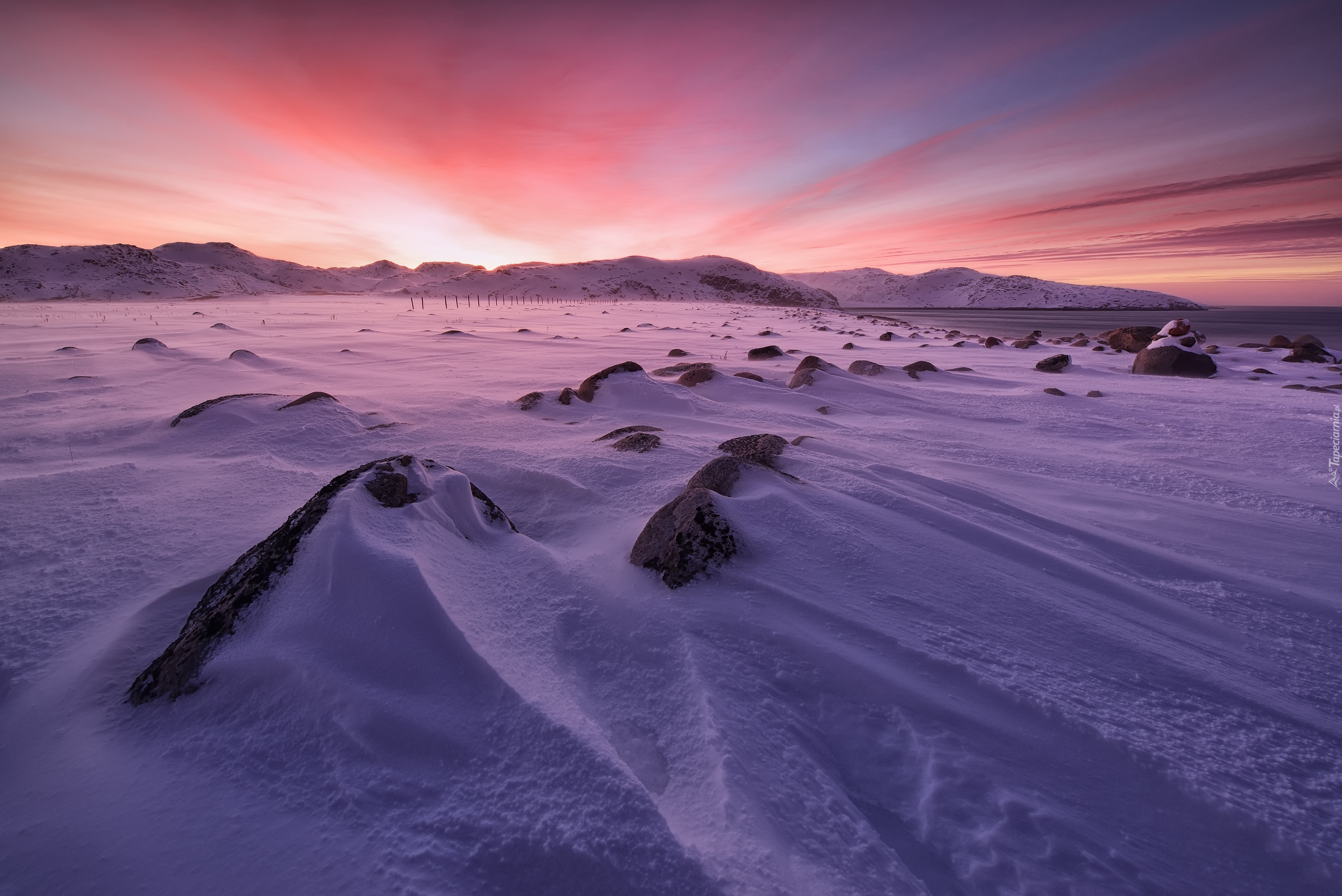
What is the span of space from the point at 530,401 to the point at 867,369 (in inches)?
172

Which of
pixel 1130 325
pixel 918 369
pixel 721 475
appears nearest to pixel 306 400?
pixel 721 475

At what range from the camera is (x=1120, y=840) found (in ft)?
3.60

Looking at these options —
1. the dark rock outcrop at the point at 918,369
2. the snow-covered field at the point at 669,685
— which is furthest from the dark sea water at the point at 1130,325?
the snow-covered field at the point at 669,685

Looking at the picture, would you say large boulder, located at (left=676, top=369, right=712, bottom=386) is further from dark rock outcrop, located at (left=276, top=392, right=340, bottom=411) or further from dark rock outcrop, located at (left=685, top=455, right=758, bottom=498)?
dark rock outcrop, located at (left=276, top=392, right=340, bottom=411)

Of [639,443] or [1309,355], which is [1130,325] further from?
[639,443]

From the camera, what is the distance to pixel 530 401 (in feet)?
15.3

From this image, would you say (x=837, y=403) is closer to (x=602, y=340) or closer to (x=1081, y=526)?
(x=1081, y=526)

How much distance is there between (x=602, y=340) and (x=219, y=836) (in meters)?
11.0

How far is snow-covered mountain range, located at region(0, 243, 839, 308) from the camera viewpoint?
149 ft

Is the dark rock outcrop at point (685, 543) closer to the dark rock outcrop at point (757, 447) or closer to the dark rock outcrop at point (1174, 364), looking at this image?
the dark rock outcrop at point (757, 447)

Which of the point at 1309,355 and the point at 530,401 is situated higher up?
the point at 1309,355

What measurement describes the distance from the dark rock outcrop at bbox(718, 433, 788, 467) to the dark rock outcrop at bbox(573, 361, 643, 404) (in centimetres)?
203

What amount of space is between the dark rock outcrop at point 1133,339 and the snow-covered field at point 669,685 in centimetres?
1268

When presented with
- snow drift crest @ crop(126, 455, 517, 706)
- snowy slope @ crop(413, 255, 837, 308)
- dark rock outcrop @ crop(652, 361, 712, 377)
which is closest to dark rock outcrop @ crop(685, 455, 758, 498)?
snow drift crest @ crop(126, 455, 517, 706)
